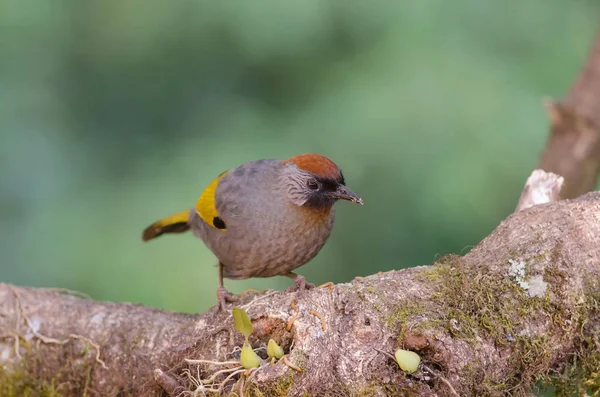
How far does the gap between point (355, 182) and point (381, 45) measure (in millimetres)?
1148

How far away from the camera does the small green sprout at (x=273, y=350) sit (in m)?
2.38

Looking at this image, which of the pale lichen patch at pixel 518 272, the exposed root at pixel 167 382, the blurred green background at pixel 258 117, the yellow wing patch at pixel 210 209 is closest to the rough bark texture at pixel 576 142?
the blurred green background at pixel 258 117

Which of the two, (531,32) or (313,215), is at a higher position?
(531,32)

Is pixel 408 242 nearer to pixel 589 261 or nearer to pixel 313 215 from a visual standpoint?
pixel 313 215

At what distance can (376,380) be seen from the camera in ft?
7.63

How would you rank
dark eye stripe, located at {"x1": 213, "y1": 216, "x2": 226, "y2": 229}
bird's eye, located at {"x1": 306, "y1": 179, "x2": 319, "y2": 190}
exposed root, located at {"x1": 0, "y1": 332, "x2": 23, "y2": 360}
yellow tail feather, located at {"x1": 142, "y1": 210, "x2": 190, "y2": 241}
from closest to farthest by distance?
1. exposed root, located at {"x1": 0, "y1": 332, "x2": 23, "y2": 360}
2. bird's eye, located at {"x1": 306, "y1": 179, "x2": 319, "y2": 190}
3. dark eye stripe, located at {"x1": 213, "y1": 216, "x2": 226, "y2": 229}
4. yellow tail feather, located at {"x1": 142, "y1": 210, "x2": 190, "y2": 241}

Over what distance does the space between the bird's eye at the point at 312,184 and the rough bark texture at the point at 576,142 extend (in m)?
1.81

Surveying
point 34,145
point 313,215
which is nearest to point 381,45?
point 313,215

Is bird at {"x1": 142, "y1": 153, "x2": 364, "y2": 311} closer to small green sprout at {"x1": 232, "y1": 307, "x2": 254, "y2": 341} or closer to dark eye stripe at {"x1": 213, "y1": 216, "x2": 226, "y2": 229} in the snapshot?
dark eye stripe at {"x1": 213, "y1": 216, "x2": 226, "y2": 229}

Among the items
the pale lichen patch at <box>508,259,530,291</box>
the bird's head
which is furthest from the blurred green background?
the pale lichen patch at <box>508,259,530,291</box>

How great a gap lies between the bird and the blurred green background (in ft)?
4.04

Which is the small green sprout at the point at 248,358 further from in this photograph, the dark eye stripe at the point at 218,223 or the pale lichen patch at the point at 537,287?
the dark eye stripe at the point at 218,223

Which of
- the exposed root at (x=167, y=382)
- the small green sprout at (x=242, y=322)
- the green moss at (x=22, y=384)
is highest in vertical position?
the small green sprout at (x=242, y=322)

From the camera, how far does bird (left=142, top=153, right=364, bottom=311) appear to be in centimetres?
336
